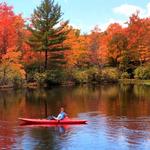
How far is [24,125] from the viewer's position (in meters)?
36.8

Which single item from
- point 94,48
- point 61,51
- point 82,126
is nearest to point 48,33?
point 61,51

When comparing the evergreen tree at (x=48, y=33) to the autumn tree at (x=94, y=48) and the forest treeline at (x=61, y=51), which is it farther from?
the autumn tree at (x=94, y=48)

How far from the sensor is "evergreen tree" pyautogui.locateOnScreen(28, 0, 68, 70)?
82.2m

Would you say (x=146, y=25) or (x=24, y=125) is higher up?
(x=146, y=25)

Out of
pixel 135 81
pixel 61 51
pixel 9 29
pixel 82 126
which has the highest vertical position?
pixel 9 29

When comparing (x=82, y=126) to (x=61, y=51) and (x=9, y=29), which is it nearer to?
(x=9, y=29)

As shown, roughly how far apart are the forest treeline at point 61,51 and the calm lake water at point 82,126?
22394 millimetres

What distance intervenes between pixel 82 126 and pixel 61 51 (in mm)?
49835

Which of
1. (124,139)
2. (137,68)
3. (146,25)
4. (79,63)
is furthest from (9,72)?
(124,139)

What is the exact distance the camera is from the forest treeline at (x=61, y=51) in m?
77.6

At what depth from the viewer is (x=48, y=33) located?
81.8 metres

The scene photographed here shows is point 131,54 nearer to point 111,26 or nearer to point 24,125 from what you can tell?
point 111,26

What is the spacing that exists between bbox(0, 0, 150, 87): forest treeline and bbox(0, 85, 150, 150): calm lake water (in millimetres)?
22394

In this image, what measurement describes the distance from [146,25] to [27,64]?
107 ft
